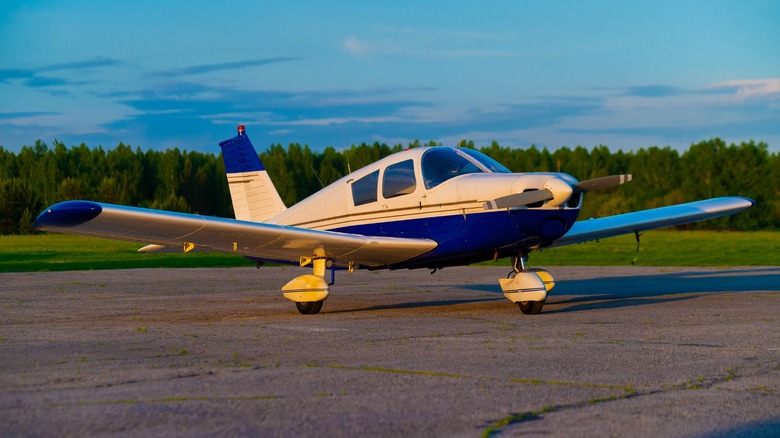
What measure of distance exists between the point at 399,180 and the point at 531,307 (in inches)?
96.9

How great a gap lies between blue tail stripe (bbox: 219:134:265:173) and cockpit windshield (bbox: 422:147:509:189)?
13.9ft

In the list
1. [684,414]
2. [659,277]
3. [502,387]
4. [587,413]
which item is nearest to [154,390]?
[502,387]

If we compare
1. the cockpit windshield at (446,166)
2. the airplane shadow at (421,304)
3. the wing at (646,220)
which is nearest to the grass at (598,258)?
the wing at (646,220)

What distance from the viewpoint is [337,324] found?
10922 millimetres

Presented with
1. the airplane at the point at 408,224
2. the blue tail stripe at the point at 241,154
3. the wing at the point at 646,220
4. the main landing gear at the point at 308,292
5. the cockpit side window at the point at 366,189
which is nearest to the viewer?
the airplane at the point at 408,224

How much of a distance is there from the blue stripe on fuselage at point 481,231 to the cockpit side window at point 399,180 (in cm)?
41

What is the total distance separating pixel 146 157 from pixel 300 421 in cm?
6562

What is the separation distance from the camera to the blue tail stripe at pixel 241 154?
15836mm

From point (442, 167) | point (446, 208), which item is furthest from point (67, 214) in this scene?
point (442, 167)

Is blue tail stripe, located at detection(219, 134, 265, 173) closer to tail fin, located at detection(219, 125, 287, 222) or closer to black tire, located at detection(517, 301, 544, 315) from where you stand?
tail fin, located at detection(219, 125, 287, 222)

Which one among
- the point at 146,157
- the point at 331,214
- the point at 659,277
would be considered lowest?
the point at 659,277

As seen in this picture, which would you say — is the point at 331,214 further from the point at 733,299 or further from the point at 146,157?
the point at 146,157

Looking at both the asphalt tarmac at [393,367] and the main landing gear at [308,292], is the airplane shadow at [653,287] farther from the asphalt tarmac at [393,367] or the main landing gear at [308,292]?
the main landing gear at [308,292]

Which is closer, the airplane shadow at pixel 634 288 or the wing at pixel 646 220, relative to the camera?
the airplane shadow at pixel 634 288
